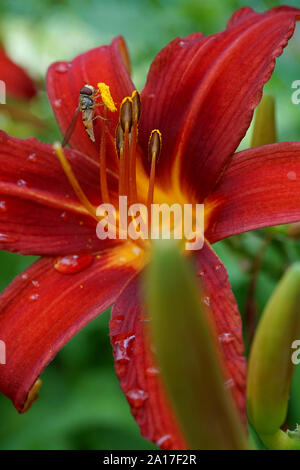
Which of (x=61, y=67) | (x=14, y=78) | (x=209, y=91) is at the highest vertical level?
(x=14, y=78)

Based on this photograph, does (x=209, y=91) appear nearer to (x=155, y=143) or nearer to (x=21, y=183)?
(x=155, y=143)

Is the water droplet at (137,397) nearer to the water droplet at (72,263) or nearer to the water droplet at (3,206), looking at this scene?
the water droplet at (72,263)

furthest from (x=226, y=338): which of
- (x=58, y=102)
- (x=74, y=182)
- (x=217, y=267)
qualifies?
(x=58, y=102)

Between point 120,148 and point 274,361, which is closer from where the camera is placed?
point 274,361

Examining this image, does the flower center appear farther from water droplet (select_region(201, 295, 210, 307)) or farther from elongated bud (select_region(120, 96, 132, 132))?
water droplet (select_region(201, 295, 210, 307))

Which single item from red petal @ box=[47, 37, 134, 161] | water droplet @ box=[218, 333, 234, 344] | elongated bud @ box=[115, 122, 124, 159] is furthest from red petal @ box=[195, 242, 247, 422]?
red petal @ box=[47, 37, 134, 161]

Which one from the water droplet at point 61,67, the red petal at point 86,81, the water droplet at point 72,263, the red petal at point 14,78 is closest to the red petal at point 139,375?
the water droplet at point 72,263
